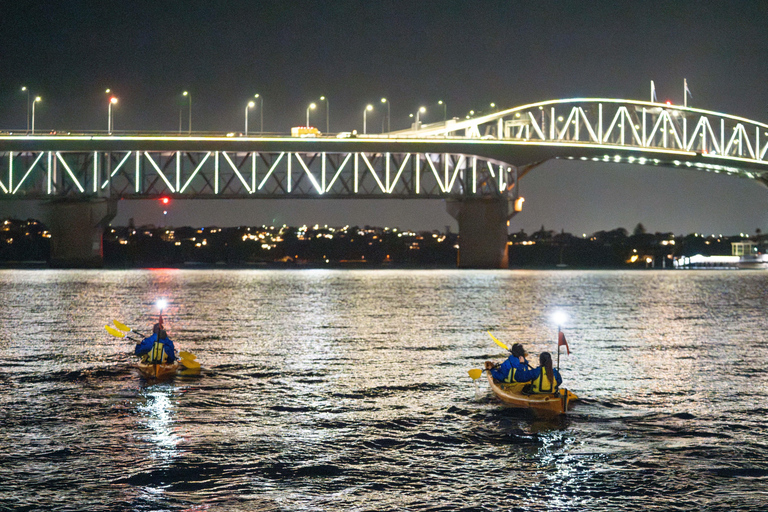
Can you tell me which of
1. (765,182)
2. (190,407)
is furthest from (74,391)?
Answer: (765,182)

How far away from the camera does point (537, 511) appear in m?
12.8

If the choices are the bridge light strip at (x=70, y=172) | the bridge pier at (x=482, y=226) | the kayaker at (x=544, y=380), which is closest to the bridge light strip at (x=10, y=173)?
the bridge light strip at (x=70, y=172)

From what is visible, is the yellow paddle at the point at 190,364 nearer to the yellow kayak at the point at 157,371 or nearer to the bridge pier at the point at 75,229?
the yellow kayak at the point at 157,371

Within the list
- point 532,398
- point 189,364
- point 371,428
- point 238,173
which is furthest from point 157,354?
point 238,173

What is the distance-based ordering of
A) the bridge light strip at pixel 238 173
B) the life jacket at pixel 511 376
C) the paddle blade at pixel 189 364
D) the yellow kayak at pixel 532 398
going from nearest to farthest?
the yellow kayak at pixel 532 398
the life jacket at pixel 511 376
the paddle blade at pixel 189 364
the bridge light strip at pixel 238 173

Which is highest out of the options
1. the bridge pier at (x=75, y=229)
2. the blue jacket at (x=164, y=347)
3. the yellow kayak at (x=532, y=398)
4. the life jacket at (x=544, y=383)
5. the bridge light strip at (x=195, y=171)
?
the bridge light strip at (x=195, y=171)

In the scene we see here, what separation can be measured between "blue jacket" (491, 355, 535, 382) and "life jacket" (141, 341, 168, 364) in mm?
9076

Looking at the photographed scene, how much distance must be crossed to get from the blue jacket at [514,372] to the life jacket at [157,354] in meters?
9.08

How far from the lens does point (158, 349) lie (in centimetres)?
2370

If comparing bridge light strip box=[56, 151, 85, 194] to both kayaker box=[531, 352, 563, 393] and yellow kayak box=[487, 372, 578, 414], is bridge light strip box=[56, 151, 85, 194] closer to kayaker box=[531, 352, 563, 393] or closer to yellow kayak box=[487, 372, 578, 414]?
yellow kayak box=[487, 372, 578, 414]

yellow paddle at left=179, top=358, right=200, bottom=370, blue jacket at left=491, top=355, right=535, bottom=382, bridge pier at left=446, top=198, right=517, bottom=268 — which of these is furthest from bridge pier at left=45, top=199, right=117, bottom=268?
blue jacket at left=491, top=355, right=535, bottom=382

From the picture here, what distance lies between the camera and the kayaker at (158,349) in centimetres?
2366

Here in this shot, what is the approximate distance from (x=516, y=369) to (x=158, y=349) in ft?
32.1

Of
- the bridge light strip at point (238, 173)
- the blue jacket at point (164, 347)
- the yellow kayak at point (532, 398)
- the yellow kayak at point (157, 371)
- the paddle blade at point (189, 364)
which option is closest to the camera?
the yellow kayak at point (532, 398)
